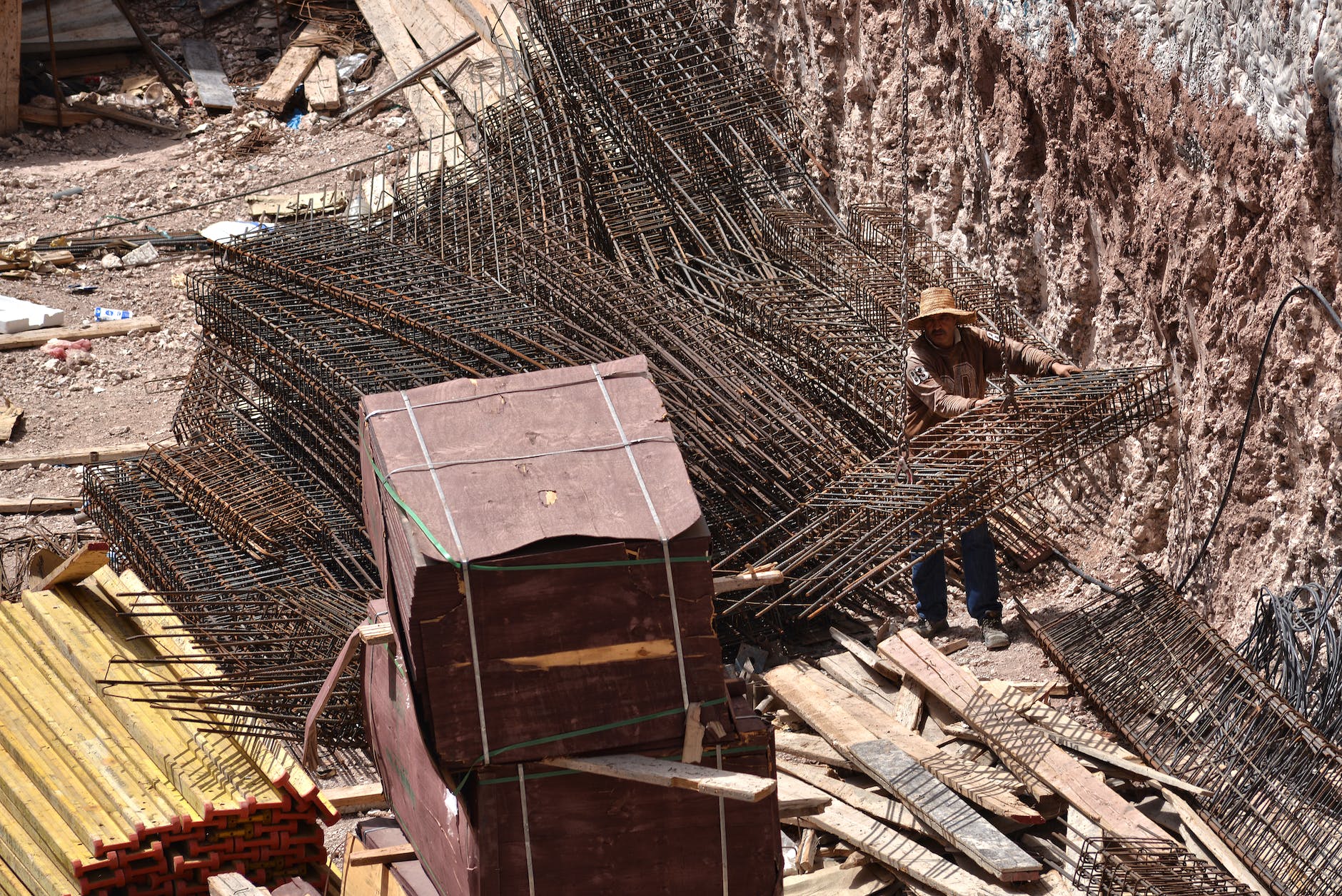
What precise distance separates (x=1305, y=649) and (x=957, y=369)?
2.06 metres

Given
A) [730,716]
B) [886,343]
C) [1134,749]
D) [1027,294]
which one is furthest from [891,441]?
[730,716]

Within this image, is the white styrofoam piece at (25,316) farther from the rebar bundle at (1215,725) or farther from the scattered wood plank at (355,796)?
the rebar bundle at (1215,725)

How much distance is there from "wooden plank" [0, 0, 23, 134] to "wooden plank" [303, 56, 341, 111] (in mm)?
2949

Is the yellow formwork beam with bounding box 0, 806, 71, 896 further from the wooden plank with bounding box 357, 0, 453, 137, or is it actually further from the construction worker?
the wooden plank with bounding box 357, 0, 453, 137

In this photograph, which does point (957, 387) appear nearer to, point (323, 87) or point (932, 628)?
point (932, 628)

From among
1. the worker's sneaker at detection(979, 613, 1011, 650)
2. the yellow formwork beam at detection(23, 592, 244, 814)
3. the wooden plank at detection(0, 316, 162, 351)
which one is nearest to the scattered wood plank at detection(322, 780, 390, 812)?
the yellow formwork beam at detection(23, 592, 244, 814)

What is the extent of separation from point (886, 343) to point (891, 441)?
0.88 metres

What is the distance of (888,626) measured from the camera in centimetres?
711

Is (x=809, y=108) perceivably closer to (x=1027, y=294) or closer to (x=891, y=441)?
(x=1027, y=294)

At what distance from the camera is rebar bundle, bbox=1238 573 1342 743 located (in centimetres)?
535

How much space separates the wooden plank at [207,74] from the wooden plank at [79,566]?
9.86 m

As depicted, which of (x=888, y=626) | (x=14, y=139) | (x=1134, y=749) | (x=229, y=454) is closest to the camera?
(x=1134, y=749)

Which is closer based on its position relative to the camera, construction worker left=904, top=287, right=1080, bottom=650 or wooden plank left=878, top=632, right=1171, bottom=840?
wooden plank left=878, top=632, right=1171, bottom=840

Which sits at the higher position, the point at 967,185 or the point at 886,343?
the point at 967,185
